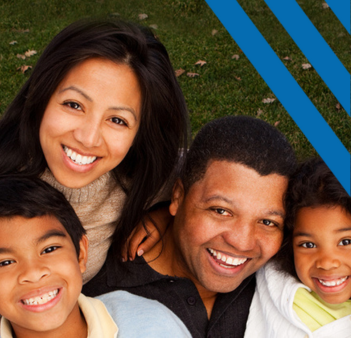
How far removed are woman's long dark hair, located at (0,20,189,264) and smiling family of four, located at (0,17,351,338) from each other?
1 centimetres

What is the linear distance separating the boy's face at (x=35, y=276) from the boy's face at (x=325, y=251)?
45.4 inches

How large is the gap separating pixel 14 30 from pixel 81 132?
20.0 ft

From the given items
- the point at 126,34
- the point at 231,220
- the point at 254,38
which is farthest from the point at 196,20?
the point at 254,38

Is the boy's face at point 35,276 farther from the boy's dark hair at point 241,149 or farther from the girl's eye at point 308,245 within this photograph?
the girl's eye at point 308,245

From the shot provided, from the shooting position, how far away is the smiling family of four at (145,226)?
8.34ft

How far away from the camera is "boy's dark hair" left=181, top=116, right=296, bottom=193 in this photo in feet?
8.95

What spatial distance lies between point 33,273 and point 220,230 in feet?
3.14

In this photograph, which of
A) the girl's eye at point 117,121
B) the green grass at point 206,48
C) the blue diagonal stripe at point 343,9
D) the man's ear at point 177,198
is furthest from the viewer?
the green grass at point 206,48

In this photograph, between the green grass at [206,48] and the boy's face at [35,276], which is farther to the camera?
the green grass at [206,48]

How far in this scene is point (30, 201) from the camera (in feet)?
8.64

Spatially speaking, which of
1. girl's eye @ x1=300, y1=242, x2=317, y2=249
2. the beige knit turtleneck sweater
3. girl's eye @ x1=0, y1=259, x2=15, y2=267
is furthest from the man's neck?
girl's eye @ x1=0, y1=259, x2=15, y2=267

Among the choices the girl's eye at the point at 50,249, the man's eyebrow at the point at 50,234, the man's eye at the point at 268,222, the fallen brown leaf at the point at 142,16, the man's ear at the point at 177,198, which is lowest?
the girl's eye at the point at 50,249

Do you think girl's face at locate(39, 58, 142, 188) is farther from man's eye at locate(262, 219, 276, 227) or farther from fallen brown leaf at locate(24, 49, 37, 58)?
fallen brown leaf at locate(24, 49, 37, 58)

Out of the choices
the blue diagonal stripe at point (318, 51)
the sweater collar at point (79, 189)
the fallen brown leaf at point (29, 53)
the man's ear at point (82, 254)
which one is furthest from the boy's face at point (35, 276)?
the fallen brown leaf at point (29, 53)
